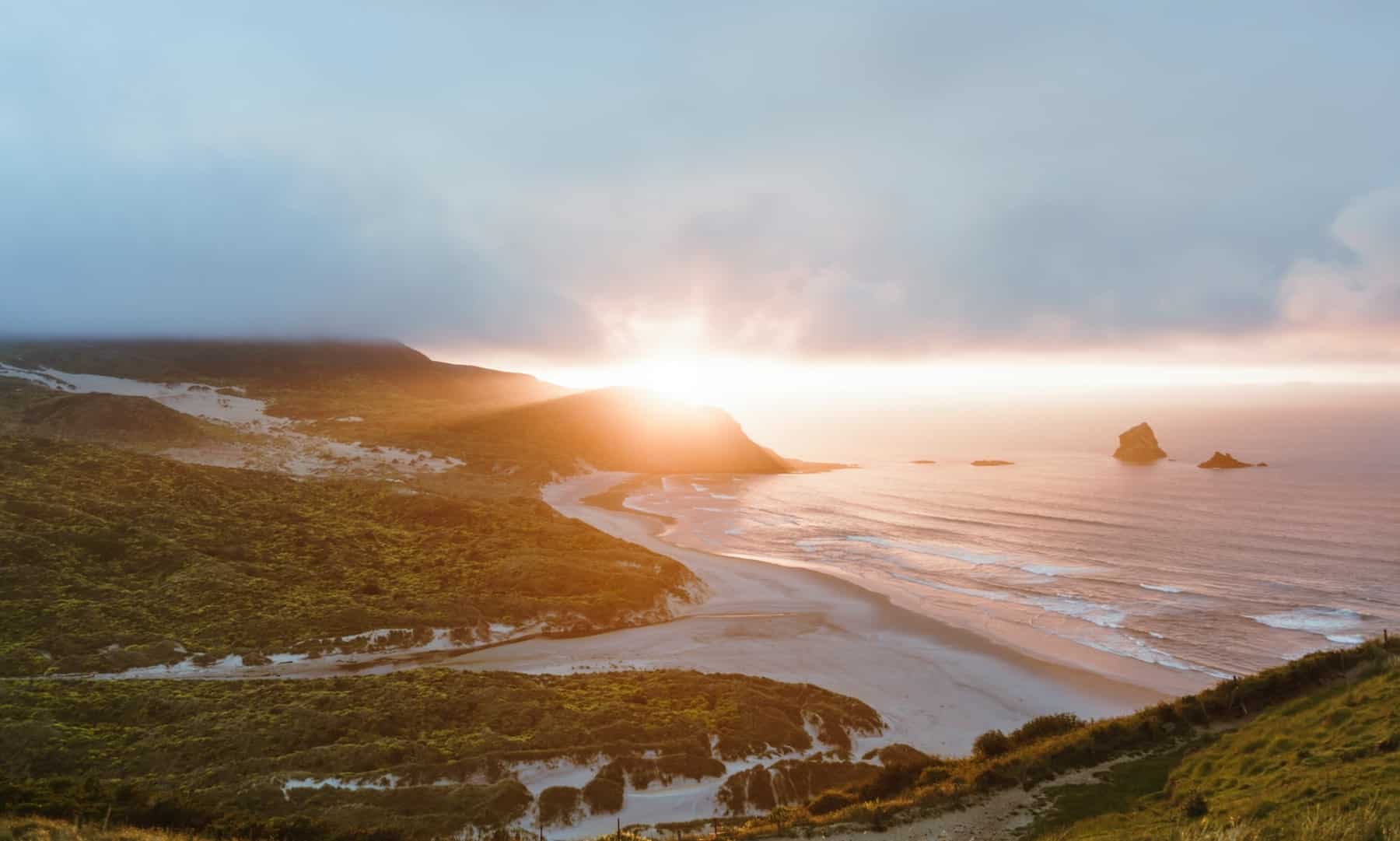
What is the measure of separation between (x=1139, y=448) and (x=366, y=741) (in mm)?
140163

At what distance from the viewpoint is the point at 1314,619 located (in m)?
37.2

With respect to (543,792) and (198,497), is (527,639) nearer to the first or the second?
(543,792)

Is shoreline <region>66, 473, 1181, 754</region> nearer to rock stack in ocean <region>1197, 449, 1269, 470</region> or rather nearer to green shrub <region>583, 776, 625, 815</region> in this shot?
green shrub <region>583, 776, 625, 815</region>

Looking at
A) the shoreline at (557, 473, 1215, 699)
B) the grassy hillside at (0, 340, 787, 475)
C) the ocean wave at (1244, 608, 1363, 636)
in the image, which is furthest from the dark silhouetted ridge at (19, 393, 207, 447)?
the ocean wave at (1244, 608, 1363, 636)

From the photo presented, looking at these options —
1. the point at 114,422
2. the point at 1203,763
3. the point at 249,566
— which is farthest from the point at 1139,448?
the point at 114,422

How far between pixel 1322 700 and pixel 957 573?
32.1 metres

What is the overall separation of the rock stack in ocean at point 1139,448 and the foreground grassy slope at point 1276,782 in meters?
122

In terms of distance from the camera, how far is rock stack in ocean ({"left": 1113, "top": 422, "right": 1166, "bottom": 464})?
124375 mm

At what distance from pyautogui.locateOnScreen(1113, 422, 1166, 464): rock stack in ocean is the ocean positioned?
17970mm

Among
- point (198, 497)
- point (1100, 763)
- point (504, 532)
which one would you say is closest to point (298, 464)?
point (198, 497)

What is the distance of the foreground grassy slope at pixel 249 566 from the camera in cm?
3017

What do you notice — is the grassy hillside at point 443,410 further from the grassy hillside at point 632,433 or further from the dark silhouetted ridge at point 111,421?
the dark silhouetted ridge at point 111,421

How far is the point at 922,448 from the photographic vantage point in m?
163

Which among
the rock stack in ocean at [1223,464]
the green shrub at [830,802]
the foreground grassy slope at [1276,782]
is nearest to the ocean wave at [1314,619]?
the foreground grassy slope at [1276,782]
